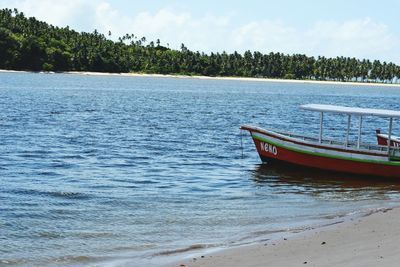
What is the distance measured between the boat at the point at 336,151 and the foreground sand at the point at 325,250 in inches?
454

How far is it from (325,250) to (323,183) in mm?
13420

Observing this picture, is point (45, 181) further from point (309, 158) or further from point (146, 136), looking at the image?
point (146, 136)

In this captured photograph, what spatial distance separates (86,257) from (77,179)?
35.9 ft

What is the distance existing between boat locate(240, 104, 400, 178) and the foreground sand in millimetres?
11535

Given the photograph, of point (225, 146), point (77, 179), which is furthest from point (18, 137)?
point (77, 179)

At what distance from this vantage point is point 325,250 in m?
12.3

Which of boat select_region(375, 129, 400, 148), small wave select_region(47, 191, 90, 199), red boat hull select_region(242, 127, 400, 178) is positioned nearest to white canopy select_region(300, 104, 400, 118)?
red boat hull select_region(242, 127, 400, 178)

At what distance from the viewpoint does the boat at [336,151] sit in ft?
86.1

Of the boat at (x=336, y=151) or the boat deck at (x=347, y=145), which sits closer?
the boat at (x=336, y=151)

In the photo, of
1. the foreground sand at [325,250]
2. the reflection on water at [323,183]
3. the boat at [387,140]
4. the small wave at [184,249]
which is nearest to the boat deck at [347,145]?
the reflection on water at [323,183]

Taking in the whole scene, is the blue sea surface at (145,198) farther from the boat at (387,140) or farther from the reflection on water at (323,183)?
the boat at (387,140)

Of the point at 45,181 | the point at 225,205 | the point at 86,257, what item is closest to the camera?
the point at 86,257

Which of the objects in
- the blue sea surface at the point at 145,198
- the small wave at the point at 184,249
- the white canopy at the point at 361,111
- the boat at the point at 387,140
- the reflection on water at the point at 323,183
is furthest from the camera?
the boat at the point at 387,140

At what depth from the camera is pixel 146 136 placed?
4300 centimetres
